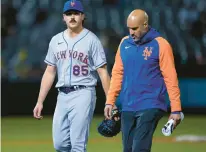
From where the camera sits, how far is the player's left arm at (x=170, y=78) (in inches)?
313

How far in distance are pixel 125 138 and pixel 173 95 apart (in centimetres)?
75

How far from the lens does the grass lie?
13422mm

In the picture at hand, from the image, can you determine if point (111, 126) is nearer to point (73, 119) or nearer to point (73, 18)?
point (73, 119)

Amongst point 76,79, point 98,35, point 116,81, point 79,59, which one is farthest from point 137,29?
point 98,35

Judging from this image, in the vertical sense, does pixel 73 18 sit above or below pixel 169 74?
above

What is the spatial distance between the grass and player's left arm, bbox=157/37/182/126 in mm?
5072

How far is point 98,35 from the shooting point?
2017cm

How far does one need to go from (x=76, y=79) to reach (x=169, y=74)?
4.83 feet

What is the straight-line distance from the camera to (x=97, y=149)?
13.4m

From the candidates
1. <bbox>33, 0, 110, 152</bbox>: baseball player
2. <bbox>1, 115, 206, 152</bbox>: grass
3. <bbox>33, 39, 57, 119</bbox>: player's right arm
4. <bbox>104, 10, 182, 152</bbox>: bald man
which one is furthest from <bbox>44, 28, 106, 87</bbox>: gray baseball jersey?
<bbox>1, 115, 206, 152</bbox>: grass

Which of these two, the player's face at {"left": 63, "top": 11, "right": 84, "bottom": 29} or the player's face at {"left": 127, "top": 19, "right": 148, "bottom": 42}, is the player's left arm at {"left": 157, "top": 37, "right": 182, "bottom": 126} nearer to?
the player's face at {"left": 127, "top": 19, "right": 148, "bottom": 42}

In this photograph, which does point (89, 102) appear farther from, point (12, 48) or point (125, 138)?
point (12, 48)

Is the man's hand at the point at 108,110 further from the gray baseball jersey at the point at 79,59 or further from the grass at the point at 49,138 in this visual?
the grass at the point at 49,138

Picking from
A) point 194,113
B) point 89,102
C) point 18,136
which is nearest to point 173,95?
point 89,102
